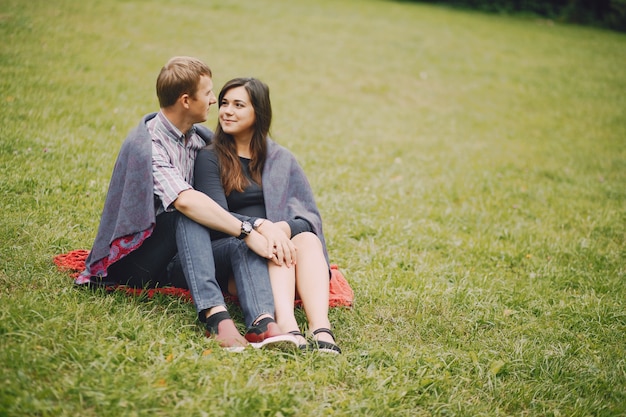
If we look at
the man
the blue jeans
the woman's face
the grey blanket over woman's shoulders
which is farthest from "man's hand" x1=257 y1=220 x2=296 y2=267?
the woman's face

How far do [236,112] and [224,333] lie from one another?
1590 mm

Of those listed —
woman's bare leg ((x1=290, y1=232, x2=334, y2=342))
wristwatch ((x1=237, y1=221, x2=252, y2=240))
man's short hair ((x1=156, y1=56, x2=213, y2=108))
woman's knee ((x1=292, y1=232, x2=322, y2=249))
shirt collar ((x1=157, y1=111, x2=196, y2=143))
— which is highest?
man's short hair ((x1=156, y1=56, x2=213, y2=108))

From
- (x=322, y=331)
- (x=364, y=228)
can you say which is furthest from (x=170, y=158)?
(x=364, y=228)

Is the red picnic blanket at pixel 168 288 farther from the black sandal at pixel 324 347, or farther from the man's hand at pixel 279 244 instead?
the black sandal at pixel 324 347

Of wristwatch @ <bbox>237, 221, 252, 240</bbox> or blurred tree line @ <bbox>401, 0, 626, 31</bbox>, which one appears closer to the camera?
wristwatch @ <bbox>237, 221, 252, 240</bbox>

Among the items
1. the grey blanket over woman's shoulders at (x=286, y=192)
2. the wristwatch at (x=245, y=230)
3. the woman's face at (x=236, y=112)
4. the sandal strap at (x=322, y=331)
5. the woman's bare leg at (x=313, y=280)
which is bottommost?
the sandal strap at (x=322, y=331)

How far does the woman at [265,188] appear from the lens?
3289 mm

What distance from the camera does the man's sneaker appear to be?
113 inches

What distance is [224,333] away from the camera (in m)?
2.94

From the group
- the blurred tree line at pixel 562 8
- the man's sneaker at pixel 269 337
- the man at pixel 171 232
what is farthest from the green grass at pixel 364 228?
the blurred tree line at pixel 562 8

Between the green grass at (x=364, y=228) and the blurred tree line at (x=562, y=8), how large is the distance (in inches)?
476

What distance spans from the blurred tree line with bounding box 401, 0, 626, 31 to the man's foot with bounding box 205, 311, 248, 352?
80.9ft

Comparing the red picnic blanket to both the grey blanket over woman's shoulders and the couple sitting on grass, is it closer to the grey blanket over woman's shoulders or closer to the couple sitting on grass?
the couple sitting on grass

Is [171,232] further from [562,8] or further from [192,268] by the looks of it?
[562,8]
